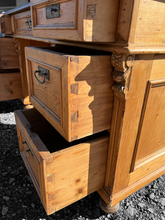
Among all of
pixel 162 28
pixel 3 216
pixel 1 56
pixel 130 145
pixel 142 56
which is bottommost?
pixel 3 216

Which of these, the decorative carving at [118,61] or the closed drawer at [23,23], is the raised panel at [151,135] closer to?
the decorative carving at [118,61]

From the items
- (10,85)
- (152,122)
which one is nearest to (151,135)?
(152,122)

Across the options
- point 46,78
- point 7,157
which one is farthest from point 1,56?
point 46,78

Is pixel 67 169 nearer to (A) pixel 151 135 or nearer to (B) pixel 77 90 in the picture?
(B) pixel 77 90

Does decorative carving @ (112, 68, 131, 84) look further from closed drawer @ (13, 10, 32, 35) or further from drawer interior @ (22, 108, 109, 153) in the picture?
closed drawer @ (13, 10, 32, 35)

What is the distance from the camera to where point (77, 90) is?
61cm

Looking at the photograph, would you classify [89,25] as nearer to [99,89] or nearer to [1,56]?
[99,89]

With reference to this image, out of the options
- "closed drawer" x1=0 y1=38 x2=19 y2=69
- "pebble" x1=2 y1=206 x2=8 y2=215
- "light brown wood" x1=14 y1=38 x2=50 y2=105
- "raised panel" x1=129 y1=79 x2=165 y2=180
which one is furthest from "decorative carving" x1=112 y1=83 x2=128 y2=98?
"closed drawer" x1=0 y1=38 x2=19 y2=69

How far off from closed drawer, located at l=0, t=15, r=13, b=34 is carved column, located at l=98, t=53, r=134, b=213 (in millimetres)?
1400

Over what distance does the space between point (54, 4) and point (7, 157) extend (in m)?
1.16

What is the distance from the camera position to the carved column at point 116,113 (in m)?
0.62

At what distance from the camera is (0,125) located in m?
1.78

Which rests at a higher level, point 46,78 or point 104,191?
point 46,78

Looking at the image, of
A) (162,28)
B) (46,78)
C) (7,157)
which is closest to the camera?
(162,28)
